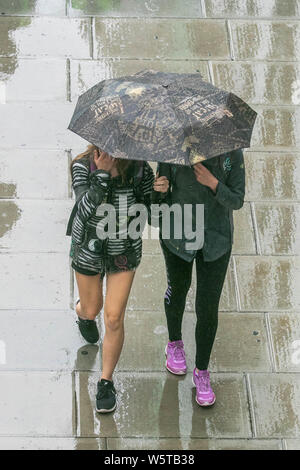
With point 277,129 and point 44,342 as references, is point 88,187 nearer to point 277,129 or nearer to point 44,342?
point 44,342

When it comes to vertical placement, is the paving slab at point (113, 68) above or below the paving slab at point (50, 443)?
above

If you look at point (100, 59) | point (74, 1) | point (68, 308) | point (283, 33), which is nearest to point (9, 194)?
point (68, 308)

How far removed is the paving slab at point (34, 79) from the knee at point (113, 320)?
3078mm

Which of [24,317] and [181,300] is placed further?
[24,317]

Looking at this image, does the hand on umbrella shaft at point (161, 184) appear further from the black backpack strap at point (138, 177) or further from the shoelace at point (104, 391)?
the shoelace at point (104, 391)

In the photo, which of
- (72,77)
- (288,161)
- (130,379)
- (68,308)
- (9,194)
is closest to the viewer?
(130,379)

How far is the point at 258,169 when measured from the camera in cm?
755

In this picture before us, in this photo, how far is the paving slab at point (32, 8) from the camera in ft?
28.8

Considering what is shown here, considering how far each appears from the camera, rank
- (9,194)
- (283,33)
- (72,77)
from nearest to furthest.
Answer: (9,194) < (72,77) < (283,33)

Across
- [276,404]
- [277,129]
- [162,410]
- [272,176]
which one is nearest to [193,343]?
[162,410]

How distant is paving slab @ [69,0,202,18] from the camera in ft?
29.0

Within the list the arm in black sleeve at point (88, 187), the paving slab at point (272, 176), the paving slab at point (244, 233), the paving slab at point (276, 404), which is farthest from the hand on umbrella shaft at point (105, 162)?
the paving slab at point (272, 176)
